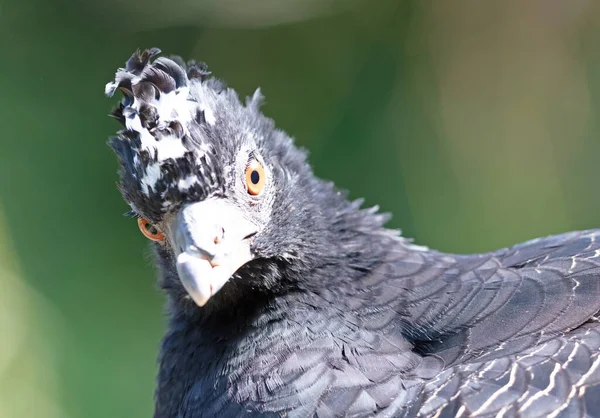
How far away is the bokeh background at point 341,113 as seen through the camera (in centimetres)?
718

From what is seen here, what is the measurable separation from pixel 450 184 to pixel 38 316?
435 centimetres

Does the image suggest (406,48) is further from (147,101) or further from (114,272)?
(147,101)

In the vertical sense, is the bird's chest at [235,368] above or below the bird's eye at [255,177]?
below

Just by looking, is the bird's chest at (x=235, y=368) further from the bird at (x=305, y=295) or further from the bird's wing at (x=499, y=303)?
the bird's wing at (x=499, y=303)

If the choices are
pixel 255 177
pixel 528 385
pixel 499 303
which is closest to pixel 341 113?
pixel 255 177

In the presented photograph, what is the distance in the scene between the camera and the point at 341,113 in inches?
291

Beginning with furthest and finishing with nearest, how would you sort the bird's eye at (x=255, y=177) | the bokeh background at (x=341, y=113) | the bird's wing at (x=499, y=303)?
the bokeh background at (x=341, y=113), the bird's eye at (x=255, y=177), the bird's wing at (x=499, y=303)

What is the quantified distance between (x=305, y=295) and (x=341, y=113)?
185 inches

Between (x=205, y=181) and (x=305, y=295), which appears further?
(x=305, y=295)

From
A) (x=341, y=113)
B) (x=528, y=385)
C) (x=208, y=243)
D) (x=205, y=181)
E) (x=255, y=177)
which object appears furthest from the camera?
(x=341, y=113)

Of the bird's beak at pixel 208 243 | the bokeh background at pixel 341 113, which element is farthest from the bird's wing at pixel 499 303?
the bokeh background at pixel 341 113

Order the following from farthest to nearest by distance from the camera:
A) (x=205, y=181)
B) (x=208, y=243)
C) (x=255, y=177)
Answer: (x=255, y=177), (x=205, y=181), (x=208, y=243)

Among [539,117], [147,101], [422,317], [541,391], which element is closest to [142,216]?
[147,101]

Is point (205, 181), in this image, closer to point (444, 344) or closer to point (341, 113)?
point (444, 344)
